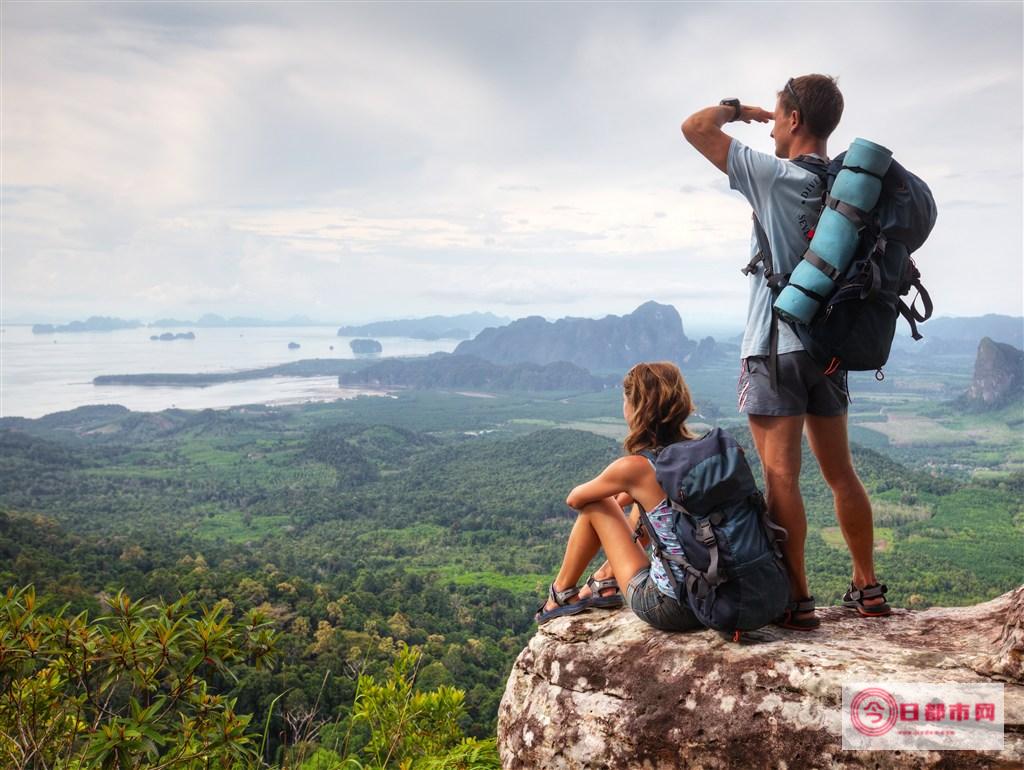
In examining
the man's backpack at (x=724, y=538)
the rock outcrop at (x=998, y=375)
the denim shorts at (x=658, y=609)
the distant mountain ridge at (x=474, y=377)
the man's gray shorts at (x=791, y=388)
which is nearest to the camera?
the man's backpack at (x=724, y=538)

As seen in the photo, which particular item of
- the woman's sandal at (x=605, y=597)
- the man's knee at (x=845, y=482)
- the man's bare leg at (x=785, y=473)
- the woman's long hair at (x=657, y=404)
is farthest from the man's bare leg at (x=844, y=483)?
the woman's sandal at (x=605, y=597)

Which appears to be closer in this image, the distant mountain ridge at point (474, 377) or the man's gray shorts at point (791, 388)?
the man's gray shorts at point (791, 388)

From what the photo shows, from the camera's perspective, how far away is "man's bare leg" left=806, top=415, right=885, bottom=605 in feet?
10.3

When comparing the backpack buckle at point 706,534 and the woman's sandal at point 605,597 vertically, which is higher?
the backpack buckle at point 706,534

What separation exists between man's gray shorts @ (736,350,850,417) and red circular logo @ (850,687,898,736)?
3.56 ft

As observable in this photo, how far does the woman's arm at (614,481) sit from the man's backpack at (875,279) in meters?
0.88

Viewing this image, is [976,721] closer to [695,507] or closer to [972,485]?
[695,507]

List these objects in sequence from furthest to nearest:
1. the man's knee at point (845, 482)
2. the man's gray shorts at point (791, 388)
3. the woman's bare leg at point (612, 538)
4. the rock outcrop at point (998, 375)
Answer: the rock outcrop at point (998, 375) → the woman's bare leg at point (612, 538) → the man's knee at point (845, 482) → the man's gray shorts at point (791, 388)

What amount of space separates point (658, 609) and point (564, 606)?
66 centimetres

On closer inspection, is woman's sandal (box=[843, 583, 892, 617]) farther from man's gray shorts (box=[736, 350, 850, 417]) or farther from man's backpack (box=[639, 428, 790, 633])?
man's gray shorts (box=[736, 350, 850, 417])

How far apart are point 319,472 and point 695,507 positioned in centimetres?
7440

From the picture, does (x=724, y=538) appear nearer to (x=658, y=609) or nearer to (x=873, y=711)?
(x=658, y=609)

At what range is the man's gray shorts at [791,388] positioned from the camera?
2.93 metres

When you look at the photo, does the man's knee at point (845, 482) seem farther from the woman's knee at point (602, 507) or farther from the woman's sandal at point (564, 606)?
the woman's sandal at point (564, 606)
